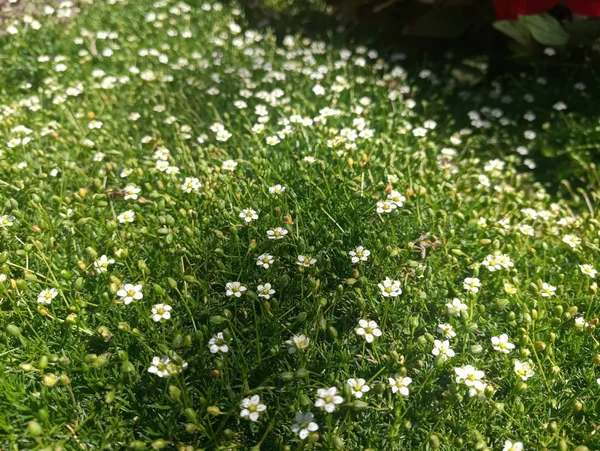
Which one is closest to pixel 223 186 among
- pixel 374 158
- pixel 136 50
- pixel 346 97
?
pixel 374 158

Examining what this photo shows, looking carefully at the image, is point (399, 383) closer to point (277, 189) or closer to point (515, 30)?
point (277, 189)

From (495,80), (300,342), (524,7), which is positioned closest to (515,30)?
(524,7)

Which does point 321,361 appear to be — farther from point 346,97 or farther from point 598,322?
point 346,97

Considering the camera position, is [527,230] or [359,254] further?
[527,230]

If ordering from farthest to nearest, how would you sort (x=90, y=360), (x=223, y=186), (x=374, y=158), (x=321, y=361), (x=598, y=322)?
(x=374, y=158) < (x=223, y=186) < (x=598, y=322) < (x=321, y=361) < (x=90, y=360)

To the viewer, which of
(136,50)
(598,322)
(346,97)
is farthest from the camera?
(136,50)
